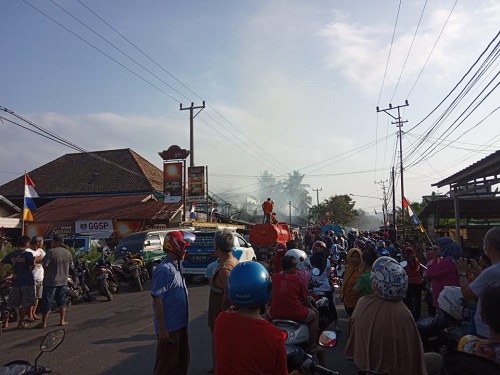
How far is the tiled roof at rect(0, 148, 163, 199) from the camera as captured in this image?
3444 cm

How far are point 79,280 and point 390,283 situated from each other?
10.3 meters

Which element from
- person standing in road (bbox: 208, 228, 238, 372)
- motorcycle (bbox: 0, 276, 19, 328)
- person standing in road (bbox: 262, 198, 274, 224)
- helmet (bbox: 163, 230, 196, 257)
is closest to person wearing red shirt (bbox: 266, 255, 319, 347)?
person standing in road (bbox: 208, 228, 238, 372)

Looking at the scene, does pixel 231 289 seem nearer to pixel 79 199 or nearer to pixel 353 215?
pixel 79 199

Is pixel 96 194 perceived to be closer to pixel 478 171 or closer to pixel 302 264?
pixel 478 171

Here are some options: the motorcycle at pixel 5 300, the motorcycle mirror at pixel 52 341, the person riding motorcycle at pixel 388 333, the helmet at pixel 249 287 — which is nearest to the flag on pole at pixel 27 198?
the motorcycle at pixel 5 300

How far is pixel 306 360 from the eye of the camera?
2791mm

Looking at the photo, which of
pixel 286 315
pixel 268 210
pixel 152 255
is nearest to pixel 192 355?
pixel 286 315

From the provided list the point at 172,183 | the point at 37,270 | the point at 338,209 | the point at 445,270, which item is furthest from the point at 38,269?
the point at 338,209

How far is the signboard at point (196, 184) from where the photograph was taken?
30906mm

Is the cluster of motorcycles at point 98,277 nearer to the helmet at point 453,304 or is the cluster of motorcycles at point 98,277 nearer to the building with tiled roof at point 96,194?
the helmet at point 453,304

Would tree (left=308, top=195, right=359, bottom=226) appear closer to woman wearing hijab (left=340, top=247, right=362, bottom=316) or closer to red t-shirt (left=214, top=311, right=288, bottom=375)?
woman wearing hijab (left=340, top=247, right=362, bottom=316)

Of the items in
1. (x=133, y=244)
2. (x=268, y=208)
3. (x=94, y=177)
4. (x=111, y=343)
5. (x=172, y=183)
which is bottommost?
(x=111, y=343)

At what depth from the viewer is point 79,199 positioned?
109 ft

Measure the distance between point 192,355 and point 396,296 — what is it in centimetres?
438
